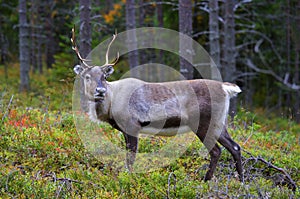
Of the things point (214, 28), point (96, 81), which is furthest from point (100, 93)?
point (214, 28)

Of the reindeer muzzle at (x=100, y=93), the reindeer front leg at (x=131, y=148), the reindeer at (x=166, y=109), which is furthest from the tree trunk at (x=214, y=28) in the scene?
the reindeer front leg at (x=131, y=148)

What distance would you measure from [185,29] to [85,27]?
2.52 metres

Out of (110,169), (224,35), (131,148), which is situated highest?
(224,35)

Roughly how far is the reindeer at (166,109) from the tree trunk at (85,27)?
14.5 feet

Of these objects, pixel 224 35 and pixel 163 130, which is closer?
pixel 163 130

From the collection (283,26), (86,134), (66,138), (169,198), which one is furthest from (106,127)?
(283,26)

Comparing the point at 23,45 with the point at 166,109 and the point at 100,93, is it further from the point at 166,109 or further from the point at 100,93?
the point at 166,109

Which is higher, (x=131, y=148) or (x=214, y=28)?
(x=214, y=28)

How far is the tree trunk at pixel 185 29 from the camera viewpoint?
452 inches

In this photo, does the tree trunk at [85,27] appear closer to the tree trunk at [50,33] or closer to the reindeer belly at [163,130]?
the reindeer belly at [163,130]

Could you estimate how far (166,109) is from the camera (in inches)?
301

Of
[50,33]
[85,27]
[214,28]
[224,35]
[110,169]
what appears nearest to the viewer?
[110,169]

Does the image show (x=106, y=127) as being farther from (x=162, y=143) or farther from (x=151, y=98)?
(x=151, y=98)

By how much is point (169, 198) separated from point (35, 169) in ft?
7.49
